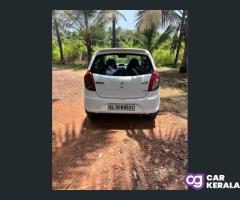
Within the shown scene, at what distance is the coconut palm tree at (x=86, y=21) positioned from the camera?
17234 millimetres

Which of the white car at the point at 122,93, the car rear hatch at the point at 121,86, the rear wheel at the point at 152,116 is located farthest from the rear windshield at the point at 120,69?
the rear wheel at the point at 152,116

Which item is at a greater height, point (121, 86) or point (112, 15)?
point (112, 15)

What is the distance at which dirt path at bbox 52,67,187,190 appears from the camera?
3.61 m

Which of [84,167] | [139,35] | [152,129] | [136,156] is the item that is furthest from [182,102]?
[139,35]

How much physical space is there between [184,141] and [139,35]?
17.6 meters

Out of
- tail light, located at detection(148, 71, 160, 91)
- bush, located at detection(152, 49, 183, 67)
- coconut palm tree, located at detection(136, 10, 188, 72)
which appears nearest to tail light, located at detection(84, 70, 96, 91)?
tail light, located at detection(148, 71, 160, 91)

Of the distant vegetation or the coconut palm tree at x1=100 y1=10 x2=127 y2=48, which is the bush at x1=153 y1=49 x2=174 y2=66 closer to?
the distant vegetation

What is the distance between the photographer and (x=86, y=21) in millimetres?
17562

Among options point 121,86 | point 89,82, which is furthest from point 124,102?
point 89,82

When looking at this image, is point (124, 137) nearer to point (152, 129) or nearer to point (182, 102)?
point (152, 129)

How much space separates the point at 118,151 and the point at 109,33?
21.7 m

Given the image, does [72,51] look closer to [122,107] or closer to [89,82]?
[89,82]

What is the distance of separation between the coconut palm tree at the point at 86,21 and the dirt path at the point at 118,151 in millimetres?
12106

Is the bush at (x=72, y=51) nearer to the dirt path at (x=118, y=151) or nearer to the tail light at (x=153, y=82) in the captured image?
the dirt path at (x=118, y=151)
